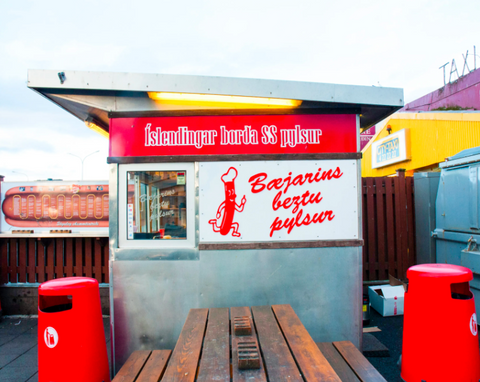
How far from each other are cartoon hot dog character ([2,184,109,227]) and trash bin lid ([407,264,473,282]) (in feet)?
16.4

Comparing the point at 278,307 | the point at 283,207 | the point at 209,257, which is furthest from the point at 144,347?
the point at 283,207

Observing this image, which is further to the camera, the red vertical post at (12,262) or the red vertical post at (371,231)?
the red vertical post at (371,231)

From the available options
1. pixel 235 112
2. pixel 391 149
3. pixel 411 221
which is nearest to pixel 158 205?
pixel 235 112

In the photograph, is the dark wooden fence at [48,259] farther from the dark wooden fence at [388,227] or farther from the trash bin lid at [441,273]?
the dark wooden fence at [388,227]

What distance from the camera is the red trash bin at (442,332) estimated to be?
2.78 meters

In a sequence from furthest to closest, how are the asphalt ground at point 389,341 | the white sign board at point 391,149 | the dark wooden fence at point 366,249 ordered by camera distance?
1. the white sign board at point 391,149
2. the dark wooden fence at point 366,249
3. the asphalt ground at point 389,341

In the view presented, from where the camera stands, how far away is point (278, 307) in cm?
304

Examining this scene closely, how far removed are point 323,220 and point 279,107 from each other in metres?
1.42

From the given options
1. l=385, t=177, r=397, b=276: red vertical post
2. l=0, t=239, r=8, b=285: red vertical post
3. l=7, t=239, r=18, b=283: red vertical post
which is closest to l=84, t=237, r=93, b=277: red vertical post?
l=7, t=239, r=18, b=283: red vertical post

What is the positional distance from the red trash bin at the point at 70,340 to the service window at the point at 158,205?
2.83 feet

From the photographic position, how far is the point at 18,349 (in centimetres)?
434

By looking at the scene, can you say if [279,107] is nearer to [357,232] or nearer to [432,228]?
[357,232]

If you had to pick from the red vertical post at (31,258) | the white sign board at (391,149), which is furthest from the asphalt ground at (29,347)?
the white sign board at (391,149)

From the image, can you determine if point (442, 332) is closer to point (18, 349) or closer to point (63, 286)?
point (63, 286)
